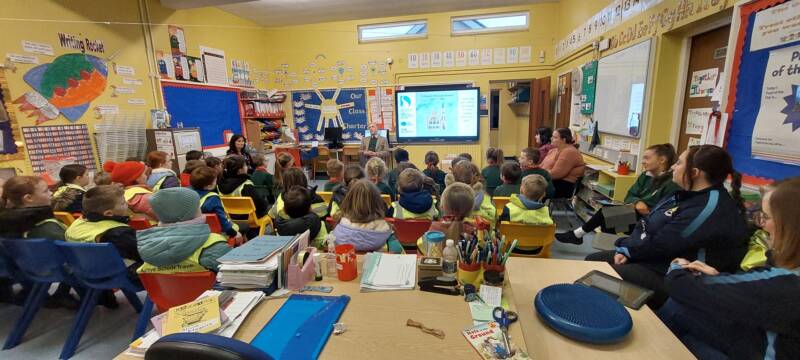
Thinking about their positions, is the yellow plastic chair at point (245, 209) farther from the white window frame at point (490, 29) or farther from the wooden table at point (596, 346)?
the white window frame at point (490, 29)

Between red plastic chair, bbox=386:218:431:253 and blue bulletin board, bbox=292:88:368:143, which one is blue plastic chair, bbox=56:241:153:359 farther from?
blue bulletin board, bbox=292:88:368:143

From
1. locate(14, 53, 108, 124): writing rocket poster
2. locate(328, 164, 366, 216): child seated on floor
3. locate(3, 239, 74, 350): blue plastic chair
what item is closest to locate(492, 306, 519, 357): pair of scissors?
locate(328, 164, 366, 216): child seated on floor

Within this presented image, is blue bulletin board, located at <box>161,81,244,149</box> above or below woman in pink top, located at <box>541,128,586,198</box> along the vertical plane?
above

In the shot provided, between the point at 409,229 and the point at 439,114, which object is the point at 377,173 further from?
the point at 439,114

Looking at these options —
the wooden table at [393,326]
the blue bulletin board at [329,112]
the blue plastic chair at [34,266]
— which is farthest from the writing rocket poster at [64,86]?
the wooden table at [393,326]

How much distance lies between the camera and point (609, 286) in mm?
1287

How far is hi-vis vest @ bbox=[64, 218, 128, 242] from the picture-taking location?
188 cm

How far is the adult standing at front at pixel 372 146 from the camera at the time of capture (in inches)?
273

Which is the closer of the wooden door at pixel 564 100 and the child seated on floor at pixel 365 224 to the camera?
the child seated on floor at pixel 365 224

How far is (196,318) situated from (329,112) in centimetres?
715

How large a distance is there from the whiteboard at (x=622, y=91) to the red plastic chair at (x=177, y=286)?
3999 mm

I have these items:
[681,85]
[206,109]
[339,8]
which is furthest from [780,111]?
[206,109]

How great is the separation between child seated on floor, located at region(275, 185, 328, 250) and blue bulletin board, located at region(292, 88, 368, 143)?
5.85 metres

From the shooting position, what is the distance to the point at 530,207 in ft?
7.53
